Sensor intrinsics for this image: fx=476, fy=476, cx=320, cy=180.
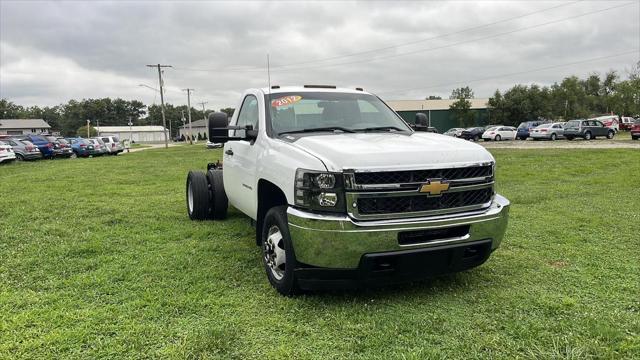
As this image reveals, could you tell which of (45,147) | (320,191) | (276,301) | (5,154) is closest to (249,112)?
(320,191)

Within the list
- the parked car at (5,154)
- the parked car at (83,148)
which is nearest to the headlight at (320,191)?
the parked car at (5,154)

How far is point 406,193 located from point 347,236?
0.55 metres

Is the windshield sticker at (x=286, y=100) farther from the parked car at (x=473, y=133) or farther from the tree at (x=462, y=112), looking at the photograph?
the tree at (x=462, y=112)

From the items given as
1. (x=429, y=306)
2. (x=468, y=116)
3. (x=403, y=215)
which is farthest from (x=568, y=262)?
(x=468, y=116)

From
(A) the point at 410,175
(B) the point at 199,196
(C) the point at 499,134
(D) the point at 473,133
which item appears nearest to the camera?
(A) the point at 410,175

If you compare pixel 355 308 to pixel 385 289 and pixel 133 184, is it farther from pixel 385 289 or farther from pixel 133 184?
pixel 133 184

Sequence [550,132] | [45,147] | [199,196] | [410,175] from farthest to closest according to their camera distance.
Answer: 1. [550,132]
2. [45,147]
3. [199,196]
4. [410,175]

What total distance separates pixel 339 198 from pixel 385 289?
3.87ft

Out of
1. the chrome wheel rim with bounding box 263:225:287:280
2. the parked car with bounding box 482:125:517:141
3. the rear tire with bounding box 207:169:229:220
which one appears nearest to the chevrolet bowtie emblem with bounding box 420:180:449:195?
the chrome wheel rim with bounding box 263:225:287:280

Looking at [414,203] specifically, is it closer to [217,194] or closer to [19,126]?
[217,194]

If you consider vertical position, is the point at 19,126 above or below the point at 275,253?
above

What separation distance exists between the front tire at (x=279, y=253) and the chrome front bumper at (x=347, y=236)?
133 mm

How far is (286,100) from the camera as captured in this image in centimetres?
507

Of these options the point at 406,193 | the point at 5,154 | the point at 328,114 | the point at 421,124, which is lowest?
the point at 406,193
